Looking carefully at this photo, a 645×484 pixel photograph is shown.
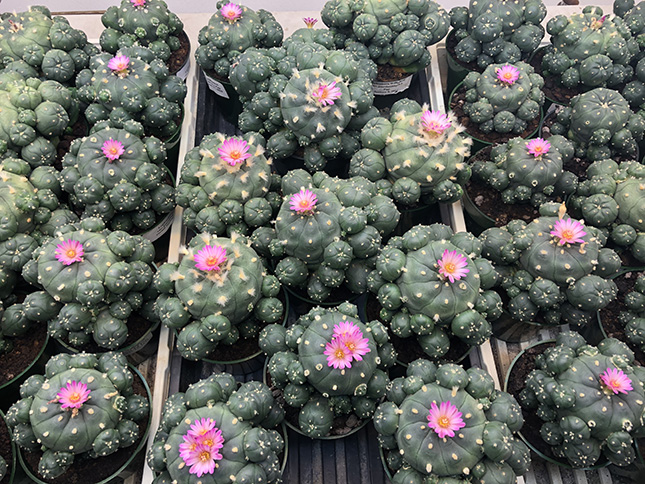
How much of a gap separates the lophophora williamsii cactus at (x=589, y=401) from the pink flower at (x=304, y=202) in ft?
3.55

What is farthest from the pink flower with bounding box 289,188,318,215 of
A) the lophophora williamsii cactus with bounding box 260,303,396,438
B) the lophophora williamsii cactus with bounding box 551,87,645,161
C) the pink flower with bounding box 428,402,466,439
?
the lophophora williamsii cactus with bounding box 551,87,645,161

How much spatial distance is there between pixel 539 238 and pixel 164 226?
1717mm

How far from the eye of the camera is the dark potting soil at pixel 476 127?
2441 millimetres

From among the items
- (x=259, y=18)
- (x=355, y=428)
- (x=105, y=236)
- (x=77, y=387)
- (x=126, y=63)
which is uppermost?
(x=259, y=18)

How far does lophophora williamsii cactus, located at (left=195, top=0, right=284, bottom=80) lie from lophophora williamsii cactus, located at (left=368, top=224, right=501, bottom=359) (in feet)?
4.63

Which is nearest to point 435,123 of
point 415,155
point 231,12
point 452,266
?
point 415,155

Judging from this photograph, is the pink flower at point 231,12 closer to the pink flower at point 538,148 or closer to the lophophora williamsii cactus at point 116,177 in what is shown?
the lophophora williamsii cactus at point 116,177

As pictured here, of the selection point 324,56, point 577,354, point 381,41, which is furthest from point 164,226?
point 577,354

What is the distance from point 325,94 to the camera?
75.7 inches

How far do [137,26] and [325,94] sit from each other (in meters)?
1.25

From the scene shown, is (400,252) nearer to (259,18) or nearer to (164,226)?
(164,226)

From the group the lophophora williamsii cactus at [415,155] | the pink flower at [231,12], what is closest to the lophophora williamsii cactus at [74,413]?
the lophophora williamsii cactus at [415,155]

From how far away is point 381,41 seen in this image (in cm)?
240

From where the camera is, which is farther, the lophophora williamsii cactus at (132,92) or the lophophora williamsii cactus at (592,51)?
the lophophora williamsii cactus at (592,51)
